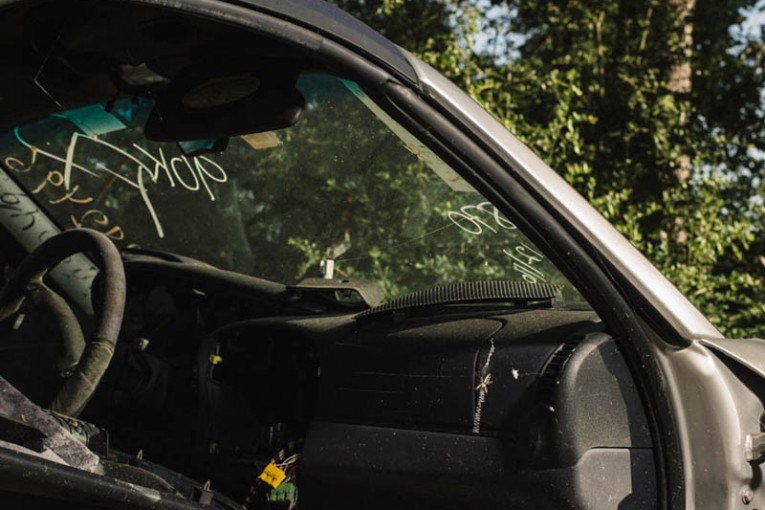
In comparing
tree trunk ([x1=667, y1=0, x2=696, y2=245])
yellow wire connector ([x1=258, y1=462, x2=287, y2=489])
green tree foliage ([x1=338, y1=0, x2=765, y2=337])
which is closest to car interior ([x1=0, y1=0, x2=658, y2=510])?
yellow wire connector ([x1=258, y1=462, x2=287, y2=489])

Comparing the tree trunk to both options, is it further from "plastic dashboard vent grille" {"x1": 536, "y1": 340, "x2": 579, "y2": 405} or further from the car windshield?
"plastic dashboard vent grille" {"x1": 536, "y1": 340, "x2": 579, "y2": 405}

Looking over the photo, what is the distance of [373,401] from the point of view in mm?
1965

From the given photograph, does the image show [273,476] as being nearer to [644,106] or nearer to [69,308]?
[69,308]

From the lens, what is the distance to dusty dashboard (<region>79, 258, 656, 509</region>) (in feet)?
5.53

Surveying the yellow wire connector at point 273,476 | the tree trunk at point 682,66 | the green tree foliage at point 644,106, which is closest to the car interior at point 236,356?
the yellow wire connector at point 273,476

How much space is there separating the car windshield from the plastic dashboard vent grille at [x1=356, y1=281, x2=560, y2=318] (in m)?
0.03

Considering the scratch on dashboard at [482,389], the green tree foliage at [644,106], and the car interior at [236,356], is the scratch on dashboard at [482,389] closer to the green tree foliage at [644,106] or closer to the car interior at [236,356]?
the car interior at [236,356]

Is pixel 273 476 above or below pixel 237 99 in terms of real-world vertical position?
below

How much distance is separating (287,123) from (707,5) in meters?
5.93

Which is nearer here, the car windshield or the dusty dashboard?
the dusty dashboard

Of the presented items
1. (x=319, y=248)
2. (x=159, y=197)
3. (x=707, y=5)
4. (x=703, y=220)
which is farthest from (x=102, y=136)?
(x=707, y=5)

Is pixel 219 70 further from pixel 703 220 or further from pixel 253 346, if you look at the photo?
pixel 703 220

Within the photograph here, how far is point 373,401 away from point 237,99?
660 millimetres

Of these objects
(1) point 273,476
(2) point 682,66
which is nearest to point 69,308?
(1) point 273,476
